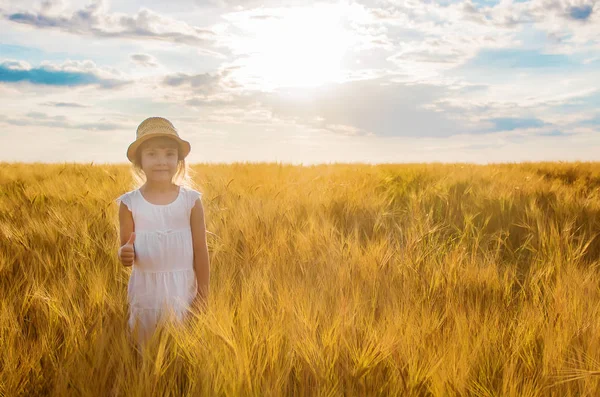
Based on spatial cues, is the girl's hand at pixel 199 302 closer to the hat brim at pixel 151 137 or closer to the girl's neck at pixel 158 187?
the girl's neck at pixel 158 187

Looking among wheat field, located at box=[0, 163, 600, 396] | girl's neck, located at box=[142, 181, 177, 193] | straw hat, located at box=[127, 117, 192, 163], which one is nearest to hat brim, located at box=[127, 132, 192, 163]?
straw hat, located at box=[127, 117, 192, 163]

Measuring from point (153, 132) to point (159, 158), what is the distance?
0.11 metres

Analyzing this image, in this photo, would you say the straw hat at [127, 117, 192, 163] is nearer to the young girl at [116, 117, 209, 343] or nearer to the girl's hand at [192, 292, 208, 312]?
the young girl at [116, 117, 209, 343]

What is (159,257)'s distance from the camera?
2.01 m

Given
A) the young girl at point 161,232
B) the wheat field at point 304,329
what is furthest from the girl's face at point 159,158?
the wheat field at point 304,329

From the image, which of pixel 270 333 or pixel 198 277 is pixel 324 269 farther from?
pixel 270 333

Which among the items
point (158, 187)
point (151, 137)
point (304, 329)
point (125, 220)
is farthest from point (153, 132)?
point (304, 329)

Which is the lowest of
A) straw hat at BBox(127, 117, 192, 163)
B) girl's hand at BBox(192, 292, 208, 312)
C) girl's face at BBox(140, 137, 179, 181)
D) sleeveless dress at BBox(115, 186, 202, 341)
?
girl's hand at BBox(192, 292, 208, 312)

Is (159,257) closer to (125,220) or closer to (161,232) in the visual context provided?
(161,232)

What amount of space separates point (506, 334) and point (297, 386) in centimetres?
76

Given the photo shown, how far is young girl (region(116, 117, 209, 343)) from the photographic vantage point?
2.00 meters

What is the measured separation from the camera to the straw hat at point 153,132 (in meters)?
2.00

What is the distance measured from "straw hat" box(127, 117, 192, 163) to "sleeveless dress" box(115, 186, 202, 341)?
0.20 m

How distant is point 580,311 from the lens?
5.76 feet
